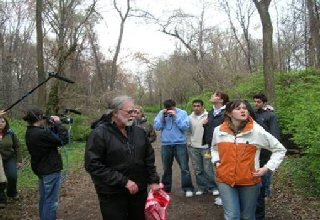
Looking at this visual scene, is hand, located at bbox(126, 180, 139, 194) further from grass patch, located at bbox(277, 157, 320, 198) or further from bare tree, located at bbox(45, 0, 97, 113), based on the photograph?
bare tree, located at bbox(45, 0, 97, 113)

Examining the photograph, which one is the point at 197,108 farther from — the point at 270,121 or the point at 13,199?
the point at 13,199

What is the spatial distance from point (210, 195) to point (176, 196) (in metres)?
0.66

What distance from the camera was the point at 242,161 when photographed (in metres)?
4.81

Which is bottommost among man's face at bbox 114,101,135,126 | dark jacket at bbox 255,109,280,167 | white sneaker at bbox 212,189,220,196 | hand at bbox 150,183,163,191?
white sneaker at bbox 212,189,220,196

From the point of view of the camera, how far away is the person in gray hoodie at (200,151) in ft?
26.5

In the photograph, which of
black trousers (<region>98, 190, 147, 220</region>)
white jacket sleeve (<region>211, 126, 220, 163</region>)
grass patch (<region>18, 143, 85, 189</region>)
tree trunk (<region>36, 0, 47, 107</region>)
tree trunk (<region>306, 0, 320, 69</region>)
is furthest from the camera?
tree trunk (<region>306, 0, 320, 69</region>)

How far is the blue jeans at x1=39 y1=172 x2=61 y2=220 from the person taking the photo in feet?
20.3

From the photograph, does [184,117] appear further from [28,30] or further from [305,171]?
[28,30]

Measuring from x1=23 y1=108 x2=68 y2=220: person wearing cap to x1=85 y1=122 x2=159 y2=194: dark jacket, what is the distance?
1860 millimetres

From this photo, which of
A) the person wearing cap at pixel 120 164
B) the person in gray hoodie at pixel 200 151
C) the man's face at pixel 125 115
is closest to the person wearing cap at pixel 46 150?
the person wearing cap at pixel 120 164

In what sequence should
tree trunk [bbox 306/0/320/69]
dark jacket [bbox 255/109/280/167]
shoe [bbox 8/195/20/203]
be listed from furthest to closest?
tree trunk [bbox 306/0/320/69]
shoe [bbox 8/195/20/203]
dark jacket [bbox 255/109/280/167]

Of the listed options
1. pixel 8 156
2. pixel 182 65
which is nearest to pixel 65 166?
pixel 8 156

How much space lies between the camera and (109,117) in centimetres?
450

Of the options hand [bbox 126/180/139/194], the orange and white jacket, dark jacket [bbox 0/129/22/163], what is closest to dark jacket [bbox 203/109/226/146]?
the orange and white jacket
